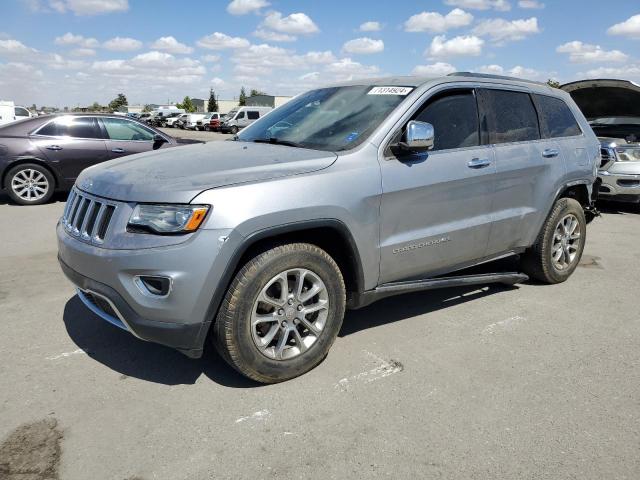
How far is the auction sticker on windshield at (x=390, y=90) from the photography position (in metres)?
3.70

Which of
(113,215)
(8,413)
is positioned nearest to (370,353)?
(113,215)

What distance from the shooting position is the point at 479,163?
3.92 m

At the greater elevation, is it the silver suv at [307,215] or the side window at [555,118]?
the side window at [555,118]

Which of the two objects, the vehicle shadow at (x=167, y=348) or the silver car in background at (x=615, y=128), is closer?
the vehicle shadow at (x=167, y=348)

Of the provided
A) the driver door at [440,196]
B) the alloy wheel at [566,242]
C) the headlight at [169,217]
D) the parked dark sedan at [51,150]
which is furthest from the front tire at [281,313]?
the parked dark sedan at [51,150]

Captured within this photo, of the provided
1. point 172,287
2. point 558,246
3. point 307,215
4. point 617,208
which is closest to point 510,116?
point 558,246

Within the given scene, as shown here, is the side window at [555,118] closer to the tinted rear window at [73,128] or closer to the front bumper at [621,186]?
the front bumper at [621,186]

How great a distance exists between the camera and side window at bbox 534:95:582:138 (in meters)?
4.74

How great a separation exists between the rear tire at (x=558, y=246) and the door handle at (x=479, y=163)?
45.3 inches

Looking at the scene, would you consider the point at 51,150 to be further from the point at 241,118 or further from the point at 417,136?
the point at 241,118

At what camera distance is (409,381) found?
3182 millimetres

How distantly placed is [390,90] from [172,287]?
6.97 ft

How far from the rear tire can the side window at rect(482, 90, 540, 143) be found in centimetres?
78

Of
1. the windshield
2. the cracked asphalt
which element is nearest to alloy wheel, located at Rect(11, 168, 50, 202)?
the cracked asphalt
